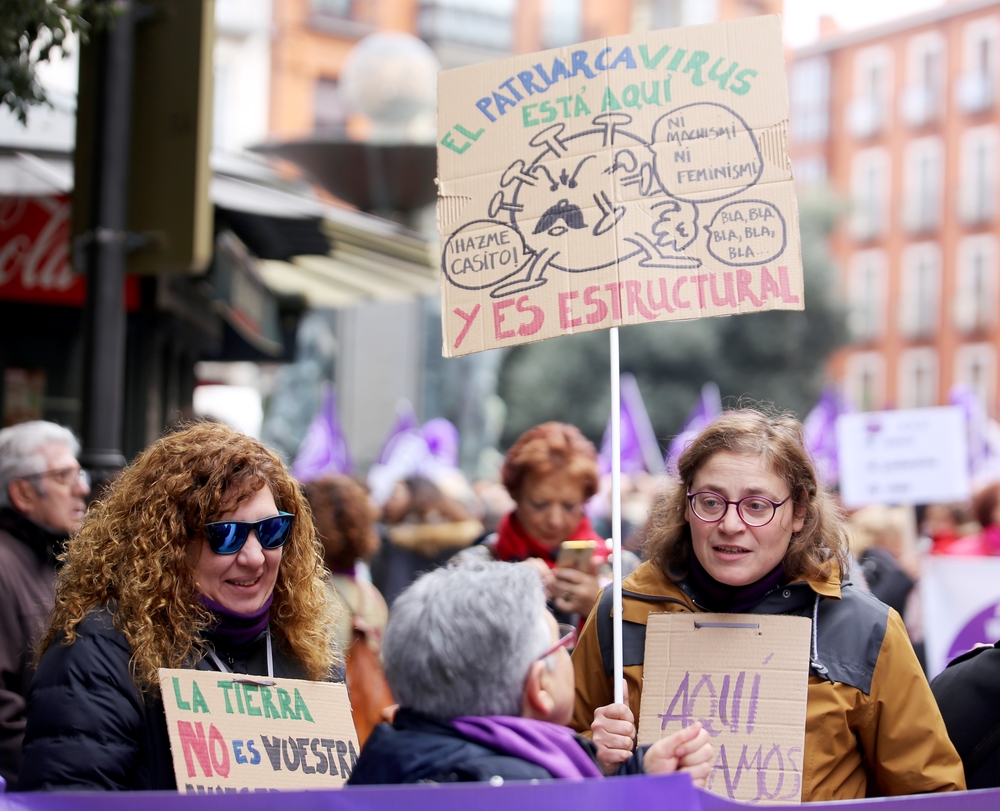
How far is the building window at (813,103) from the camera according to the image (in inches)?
2105

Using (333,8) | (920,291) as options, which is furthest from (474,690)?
(920,291)

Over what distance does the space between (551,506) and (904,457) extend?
14.1ft

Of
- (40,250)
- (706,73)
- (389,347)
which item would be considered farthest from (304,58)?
(706,73)

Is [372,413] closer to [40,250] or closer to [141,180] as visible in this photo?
[40,250]

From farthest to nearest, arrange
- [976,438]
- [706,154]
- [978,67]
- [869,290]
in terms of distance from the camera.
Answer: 1. [869,290]
2. [978,67]
3. [976,438]
4. [706,154]

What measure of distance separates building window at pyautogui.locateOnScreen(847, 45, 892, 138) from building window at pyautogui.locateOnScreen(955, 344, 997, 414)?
10075 millimetres

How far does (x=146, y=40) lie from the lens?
4270 mm

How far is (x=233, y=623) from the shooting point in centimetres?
268

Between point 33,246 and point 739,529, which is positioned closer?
point 739,529

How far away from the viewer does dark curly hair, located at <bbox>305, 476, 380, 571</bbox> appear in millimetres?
5047

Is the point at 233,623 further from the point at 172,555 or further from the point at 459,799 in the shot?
the point at 459,799

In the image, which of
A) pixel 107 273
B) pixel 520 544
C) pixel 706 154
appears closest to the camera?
pixel 706 154

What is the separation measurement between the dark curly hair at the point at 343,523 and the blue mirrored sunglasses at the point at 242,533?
90.3 inches

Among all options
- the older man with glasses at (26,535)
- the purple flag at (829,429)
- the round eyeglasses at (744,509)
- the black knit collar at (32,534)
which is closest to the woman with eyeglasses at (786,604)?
the round eyeglasses at (744,509)
